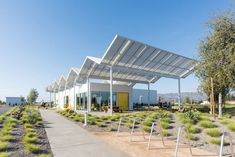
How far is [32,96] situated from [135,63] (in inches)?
1910

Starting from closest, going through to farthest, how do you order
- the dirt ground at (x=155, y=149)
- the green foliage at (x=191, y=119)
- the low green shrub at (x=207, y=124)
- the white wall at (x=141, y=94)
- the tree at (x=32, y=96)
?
the dirt ground at (x=155, y=149) < the low green shrub at (x=207, y=124) < the green foliage at (x=191, y=119) < the white wall at (x=141, y=94) < the tree at (x=32, y=96)

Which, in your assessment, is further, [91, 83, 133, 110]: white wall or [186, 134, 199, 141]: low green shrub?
[91, 83, 133, 110]: white wall

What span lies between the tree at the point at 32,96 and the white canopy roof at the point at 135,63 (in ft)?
120

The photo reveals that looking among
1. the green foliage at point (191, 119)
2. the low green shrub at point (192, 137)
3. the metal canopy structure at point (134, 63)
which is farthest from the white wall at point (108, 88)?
the low green shrub at point (192, 137)

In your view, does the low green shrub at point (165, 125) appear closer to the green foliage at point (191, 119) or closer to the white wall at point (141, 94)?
the green foliage at point (191, 119)

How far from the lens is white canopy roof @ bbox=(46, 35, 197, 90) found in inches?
811

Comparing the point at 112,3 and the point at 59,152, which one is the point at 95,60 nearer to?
the point at 112,3

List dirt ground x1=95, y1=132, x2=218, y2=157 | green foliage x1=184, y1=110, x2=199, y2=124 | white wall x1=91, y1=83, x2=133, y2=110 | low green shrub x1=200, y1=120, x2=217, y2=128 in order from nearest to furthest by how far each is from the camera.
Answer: dirt ground x1=95, y1=132, x2=218, y2=157
low green shrub x1=200, y1=120, x2=217, y2=128
green foliage x1=184, y1=110, x2=199, y2=124
white wall x1=91, y1=83, x2=133, y2=110

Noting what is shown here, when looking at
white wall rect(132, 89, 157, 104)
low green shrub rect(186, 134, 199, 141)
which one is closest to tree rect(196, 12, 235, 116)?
low green shrub rect(186, 134, 199, 141)

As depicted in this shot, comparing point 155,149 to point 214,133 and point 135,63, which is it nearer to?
point 214,133

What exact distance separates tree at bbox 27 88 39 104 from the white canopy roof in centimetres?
3667

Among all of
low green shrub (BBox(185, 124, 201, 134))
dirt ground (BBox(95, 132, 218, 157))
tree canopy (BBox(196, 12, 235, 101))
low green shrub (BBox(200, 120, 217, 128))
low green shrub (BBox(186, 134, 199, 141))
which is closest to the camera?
dirt ground (BBox(95, 132, 218, 157))

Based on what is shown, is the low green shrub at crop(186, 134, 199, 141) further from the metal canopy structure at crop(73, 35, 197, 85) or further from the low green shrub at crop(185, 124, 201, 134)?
the metal canopy structure at crop(73, 35, 197, 85)

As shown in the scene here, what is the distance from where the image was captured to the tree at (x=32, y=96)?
212 feet
